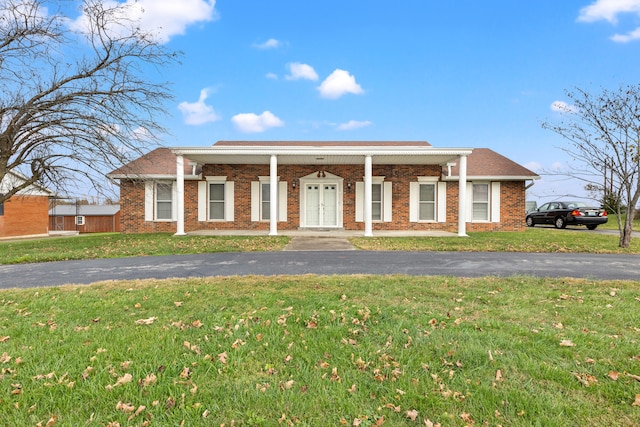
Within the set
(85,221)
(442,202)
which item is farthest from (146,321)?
(85,221)

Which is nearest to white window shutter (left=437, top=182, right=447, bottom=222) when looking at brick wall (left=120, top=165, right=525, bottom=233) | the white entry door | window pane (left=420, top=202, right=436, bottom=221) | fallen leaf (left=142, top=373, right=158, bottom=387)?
brick wall (left=120, top=165, right=525, bottom=233)

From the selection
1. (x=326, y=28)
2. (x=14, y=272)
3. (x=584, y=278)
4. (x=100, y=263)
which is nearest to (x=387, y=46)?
(x=326, y=28)

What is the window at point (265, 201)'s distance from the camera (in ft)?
51.9

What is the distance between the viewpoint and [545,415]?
2020 mm

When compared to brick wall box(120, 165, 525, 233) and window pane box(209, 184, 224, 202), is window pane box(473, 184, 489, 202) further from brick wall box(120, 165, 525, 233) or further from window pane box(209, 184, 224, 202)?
window pane box(209, 184, 224, 202)

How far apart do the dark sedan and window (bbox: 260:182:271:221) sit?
1553 cm

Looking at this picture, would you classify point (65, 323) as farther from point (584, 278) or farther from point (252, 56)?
point (252, 56)

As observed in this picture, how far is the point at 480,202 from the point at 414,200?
310 centimetres

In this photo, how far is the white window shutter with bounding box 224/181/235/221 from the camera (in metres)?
15.7

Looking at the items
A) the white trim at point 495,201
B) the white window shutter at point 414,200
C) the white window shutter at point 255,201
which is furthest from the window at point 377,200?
the white window shutter at point 255,201

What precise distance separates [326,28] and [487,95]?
26.0 feet

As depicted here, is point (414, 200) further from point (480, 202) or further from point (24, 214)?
point (24, 214)

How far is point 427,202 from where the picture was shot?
1600cm

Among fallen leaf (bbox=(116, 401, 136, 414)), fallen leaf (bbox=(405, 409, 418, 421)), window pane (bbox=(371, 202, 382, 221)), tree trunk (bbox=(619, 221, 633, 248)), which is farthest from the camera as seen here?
window pane (bbox=(371, 202, 382, 221))
